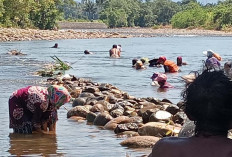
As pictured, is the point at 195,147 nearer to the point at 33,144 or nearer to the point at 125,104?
the point at 33,144

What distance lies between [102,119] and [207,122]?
7.29 metres

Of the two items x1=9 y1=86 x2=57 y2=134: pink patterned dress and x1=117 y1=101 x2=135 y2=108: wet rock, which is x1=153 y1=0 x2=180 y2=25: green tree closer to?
x1=117 y1=101 x2=135 y2=108: wet rock

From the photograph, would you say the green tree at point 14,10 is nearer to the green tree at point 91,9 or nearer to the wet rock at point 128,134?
the wet rock at point 128,134

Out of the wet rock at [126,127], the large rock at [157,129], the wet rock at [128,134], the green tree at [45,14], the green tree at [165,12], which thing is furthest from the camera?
the green tree at [165,12]

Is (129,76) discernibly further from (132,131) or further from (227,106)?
(227,106)

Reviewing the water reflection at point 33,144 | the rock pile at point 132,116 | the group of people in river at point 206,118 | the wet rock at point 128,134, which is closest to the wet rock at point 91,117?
the rock pile at point 132,116

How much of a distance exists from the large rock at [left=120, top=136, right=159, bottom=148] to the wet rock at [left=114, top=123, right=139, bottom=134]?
0.92 meters

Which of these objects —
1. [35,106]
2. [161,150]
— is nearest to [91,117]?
[35,106]

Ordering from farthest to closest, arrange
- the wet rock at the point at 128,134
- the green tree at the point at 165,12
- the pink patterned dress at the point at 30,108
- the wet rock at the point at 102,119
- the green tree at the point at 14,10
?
the green tree at the point at 165,12
the green tree at the point at 14,10
the wet rock at the point at 102,119
the wet rock at the point at 128,134
the pink patterned dress at the point at 30,108

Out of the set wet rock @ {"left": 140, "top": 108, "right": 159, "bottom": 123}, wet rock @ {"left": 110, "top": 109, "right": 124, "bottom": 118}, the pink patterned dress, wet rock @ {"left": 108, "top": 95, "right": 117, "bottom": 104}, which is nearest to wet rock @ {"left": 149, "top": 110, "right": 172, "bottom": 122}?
wet rock @ {"left": 140, "top": 108, "right": 159, "bottom": 123}

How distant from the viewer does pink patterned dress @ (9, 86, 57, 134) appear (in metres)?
7.41

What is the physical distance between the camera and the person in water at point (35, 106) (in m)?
7.34

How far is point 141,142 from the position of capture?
24.9 ft

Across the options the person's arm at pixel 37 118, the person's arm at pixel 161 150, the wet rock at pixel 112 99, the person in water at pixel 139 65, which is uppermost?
the person's arm at pixel 161 150
